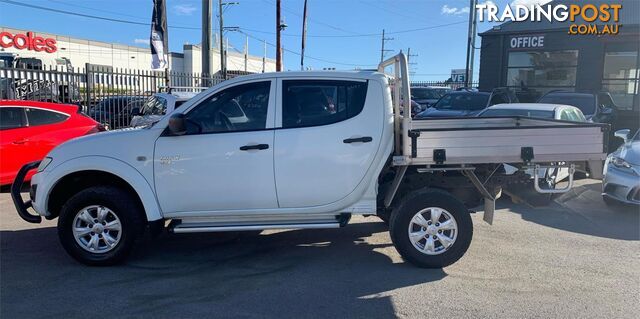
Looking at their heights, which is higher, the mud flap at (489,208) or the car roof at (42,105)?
the car roof at (42,105)

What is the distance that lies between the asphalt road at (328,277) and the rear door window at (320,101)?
149cm

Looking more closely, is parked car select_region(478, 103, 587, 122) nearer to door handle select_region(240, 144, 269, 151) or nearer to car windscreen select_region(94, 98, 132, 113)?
door handle select_region(240, 144, 269, 151)

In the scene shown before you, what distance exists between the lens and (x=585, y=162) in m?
5.01

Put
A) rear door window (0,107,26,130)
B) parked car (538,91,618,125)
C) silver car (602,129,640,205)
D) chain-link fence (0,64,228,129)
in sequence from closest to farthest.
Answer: silver car (602,129,640,205) < rear door window (0,107,26,130) < chain-link fence (0,64,228,129) < parked car (538,91,618,125)

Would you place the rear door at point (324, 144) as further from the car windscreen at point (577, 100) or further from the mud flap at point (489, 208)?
the car windscreen at point (577, 100)

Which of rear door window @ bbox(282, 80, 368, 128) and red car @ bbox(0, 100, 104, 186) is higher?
rear door window @ bbox(282, 80, 368, 128)

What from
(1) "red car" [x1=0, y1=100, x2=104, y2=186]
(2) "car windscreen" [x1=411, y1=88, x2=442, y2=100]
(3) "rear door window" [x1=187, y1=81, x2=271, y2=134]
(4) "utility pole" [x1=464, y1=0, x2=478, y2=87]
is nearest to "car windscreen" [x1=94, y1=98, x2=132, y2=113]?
(1) "red car" [x1=0, y1=100, x2=104, y2=186]

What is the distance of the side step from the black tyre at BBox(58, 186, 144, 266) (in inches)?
16.8

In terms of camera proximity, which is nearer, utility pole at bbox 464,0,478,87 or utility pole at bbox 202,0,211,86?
utility pole at bbox 202,0,211,86

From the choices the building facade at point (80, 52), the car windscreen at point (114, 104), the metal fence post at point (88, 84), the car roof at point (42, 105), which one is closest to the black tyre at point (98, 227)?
the car roof at point (42, 105)

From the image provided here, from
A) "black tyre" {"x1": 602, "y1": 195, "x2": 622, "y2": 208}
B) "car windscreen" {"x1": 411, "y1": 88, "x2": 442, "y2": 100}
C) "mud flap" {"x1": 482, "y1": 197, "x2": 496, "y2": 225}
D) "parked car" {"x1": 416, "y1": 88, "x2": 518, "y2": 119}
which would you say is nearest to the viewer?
"mud flap" {"x1": 482, "y1": 197, "x2": 496, "y2": 225}

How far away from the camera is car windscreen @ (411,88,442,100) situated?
81.9 feet

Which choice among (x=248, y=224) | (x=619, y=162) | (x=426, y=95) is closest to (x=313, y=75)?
(x=248, y=224)

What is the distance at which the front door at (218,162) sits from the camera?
4.93 metres
